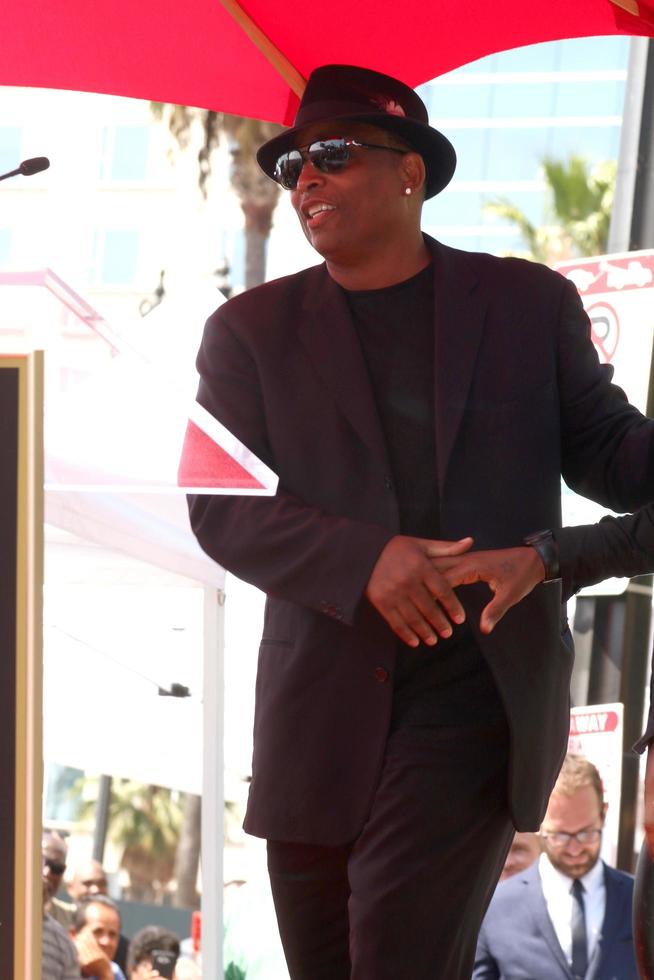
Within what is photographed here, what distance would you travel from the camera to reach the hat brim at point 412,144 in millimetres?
3064

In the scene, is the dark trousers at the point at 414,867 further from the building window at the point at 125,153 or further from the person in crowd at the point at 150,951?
the building window at the point at 125,153

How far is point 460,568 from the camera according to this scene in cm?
267

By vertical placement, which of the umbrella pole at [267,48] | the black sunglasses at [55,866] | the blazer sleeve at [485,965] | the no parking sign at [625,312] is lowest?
the black sunglasses at [55,866]

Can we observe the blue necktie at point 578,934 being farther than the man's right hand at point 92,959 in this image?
No

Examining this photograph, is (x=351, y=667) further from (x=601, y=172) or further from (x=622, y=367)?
(x=601, y=172)

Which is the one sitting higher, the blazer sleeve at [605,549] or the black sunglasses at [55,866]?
the blazer sleeve at [605,549]

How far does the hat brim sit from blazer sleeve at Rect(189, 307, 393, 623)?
1.24 ft

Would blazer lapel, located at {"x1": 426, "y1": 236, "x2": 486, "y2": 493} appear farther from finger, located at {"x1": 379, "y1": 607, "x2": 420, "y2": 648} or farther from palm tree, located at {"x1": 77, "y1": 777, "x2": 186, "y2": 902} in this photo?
palm tree, located at {"x1": 77, "y1": 777, "x2": 186, "y2": 902}

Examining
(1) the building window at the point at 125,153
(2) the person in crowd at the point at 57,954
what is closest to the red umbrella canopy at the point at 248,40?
(2) the person in crowd at the point at 57,954

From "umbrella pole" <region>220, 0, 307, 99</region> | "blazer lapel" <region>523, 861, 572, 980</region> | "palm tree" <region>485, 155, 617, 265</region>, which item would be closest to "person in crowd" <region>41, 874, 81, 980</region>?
"blazer lapel" <region>523, 861, 572, 980</region>

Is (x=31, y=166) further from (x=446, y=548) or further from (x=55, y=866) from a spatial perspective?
(x=55, y=866)

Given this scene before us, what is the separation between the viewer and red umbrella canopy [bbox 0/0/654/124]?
13.2ft

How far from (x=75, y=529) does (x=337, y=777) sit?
7.89ft

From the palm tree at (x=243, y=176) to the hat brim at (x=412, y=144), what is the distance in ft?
54.5
